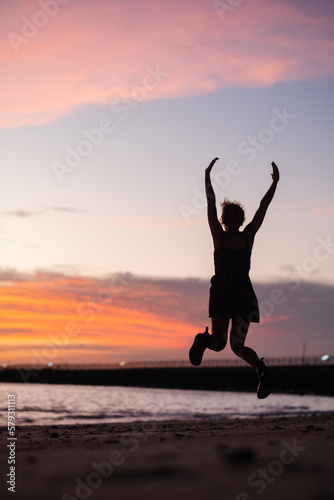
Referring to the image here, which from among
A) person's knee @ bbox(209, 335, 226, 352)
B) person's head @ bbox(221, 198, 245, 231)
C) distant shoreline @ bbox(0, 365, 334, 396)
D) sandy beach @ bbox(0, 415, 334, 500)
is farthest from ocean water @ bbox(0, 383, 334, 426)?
distant shoreline @ bbox(0, 365, 334, 396)

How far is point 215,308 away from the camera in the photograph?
6.59 m

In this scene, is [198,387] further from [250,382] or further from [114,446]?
[114,446]

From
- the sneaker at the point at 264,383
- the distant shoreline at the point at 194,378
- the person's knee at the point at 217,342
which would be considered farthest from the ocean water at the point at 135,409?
the distant shoreline at the point at 194,378

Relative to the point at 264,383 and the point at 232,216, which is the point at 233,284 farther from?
the point at 264,383

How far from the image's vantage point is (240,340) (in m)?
6.74

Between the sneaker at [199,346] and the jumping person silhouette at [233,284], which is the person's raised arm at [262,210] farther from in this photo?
the sneaker at [199,346]

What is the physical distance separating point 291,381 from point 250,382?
22.5ft

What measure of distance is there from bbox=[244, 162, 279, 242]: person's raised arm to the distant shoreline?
6008 centimetres

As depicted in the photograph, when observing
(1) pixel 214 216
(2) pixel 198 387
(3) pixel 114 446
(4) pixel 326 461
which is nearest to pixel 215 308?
(1) pixel 214 216

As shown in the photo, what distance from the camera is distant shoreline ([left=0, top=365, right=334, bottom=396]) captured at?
6675 cm

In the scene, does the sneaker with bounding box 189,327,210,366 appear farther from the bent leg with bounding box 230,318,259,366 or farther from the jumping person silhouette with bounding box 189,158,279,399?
the bent leg with bounding box 230,318,259,366

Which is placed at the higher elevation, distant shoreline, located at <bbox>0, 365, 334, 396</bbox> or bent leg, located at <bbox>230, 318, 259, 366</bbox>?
distant shoreline, located at <bbox>0, 365, 334, 396</bbox>

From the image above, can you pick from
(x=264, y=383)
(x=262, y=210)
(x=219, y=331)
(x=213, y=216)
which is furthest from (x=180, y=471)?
(x=262, y=210)

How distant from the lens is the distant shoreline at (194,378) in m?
66.8
